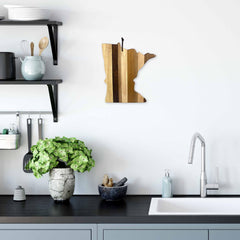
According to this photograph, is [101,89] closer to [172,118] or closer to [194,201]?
[172,118]

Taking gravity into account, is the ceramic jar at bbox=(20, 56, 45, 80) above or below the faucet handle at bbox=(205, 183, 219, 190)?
above

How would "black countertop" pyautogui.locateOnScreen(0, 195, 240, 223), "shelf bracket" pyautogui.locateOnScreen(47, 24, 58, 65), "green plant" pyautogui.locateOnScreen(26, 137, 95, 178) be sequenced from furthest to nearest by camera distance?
"shelf bracket" pyautogui.locateOnScreen(47, 24, 58, 65)
"green plant" pyautogui.locateOnScreen(26, 137, 95, 178)
"black countertop" pyautogui.locateOnScreen(0, 195, 240, 223)

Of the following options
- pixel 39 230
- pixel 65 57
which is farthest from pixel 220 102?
pixel 39 230

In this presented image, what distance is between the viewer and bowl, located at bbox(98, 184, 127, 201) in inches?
110

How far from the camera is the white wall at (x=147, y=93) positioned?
2924 mm

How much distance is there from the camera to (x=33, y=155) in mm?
2781

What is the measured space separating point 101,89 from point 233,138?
0.84 meters

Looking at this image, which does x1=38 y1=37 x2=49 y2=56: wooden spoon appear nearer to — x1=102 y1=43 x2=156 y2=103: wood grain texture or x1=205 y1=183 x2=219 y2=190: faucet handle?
x1=102 y1=43 x2=156 y2=103: wood grain texture

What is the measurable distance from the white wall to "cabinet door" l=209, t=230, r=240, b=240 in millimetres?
532

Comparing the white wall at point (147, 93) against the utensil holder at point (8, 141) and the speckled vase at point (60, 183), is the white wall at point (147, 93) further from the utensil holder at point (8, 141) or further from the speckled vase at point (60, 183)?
the speckled vase at point (60, 183)

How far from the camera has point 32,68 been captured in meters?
Answer: 2.78

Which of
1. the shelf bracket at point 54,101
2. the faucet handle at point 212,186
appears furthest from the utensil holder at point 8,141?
the faucet handle at point 212,186

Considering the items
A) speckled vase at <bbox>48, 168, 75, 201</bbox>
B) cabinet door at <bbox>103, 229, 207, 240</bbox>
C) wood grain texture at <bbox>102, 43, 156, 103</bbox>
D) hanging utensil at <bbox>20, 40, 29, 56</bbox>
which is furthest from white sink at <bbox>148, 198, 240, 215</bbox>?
hanging utensil at <bbox>20, 40, 29, 56</bbox>

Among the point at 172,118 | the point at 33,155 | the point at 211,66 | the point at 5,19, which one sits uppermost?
the point at 5,19
